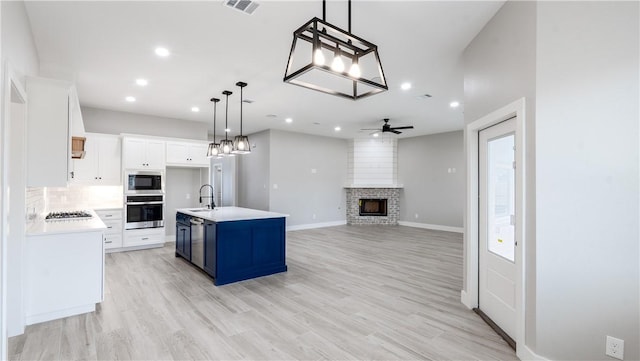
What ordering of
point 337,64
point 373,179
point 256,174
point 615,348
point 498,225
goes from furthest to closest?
point 373,179 → point 256,174 → point 498,225 → point 615,348 → point 337,64

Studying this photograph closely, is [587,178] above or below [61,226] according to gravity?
above

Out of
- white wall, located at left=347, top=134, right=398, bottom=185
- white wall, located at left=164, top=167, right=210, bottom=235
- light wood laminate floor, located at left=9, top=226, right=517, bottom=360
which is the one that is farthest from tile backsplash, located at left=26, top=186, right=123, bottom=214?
white wall, located at left=347, top=134, right=398, bottom=185

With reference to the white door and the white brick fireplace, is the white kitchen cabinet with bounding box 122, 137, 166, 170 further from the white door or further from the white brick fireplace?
the white door

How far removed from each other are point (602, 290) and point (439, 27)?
253cm

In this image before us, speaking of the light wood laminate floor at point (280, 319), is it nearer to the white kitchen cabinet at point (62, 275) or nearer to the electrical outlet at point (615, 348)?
the white kitchen cabinet at point (62, 275)

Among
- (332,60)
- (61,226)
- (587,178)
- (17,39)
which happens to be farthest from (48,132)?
(587,178)

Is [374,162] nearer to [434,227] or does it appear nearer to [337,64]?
[434,227]

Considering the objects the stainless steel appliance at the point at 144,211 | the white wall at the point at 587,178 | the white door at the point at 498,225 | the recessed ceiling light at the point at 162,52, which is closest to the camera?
the white wall at the point at 587,178

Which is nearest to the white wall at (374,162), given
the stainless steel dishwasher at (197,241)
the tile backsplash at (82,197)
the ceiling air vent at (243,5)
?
the stainless steel dishwasher at (197,241)

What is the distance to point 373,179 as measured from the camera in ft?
33.7

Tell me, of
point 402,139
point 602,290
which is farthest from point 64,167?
point 402,139

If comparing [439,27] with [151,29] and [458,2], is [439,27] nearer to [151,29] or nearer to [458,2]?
[458,2]

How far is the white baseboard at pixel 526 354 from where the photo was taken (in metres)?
2.29

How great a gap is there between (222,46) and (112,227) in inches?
172
